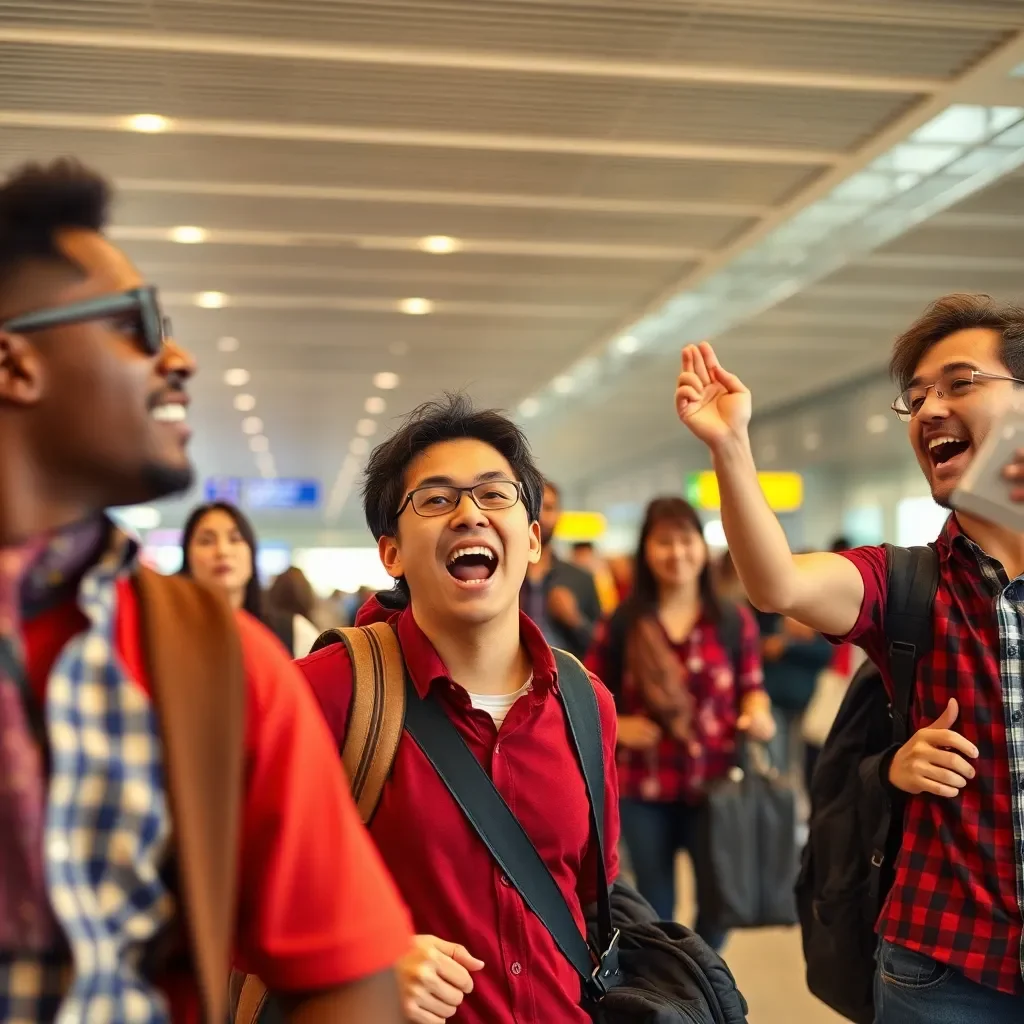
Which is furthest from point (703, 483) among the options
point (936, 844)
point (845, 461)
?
point (936, 844)

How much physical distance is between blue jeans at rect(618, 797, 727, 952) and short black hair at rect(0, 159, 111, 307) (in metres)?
4.08

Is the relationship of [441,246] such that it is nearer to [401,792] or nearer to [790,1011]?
[790,1011]

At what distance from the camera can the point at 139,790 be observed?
122 centimetres

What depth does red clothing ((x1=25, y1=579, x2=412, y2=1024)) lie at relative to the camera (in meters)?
1.28

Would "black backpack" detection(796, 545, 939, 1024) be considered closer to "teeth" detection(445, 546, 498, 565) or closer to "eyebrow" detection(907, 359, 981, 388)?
"eyebrow" detection(907, 359, 981, 388)

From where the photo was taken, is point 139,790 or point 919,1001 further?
point 919,1001

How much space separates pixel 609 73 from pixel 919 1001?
6434 mm

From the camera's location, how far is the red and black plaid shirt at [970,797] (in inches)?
89.5

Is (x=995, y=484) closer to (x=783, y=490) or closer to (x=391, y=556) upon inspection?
(x=391, y=556)

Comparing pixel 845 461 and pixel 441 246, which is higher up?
pixel 441 246

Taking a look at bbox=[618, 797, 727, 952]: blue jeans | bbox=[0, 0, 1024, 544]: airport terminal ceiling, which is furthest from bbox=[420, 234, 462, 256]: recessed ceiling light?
bbox=[618, 797, 727, 952]: blue jeans

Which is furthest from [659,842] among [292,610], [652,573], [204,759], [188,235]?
[188,235]

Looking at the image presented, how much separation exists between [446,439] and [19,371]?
4.39ft

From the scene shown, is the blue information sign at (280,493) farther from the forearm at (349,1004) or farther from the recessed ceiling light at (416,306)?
the forearm at (349,1004)
